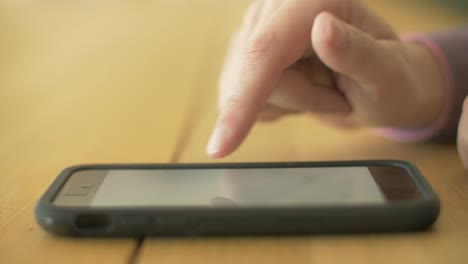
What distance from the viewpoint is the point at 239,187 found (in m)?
0.31

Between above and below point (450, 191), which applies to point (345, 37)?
above

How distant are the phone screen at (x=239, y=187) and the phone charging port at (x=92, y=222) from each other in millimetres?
12

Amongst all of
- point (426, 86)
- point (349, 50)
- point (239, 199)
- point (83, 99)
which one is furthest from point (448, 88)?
point (83, 99)

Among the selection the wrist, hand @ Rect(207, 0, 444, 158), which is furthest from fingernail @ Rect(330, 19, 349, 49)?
the wrist

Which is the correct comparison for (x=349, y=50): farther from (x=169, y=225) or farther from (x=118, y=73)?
(x=118, y=73)

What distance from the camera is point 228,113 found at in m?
0.36

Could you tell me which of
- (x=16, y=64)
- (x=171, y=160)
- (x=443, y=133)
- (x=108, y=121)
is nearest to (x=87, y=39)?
(x=16, y=64)

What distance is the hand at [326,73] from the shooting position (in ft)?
1.15

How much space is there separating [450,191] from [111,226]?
22cm

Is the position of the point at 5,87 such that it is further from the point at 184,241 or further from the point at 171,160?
the point at 184,241

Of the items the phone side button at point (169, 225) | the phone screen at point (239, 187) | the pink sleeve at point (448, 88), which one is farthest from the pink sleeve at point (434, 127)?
the phone side button at point (169, 225)

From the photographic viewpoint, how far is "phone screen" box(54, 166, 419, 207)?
29cm

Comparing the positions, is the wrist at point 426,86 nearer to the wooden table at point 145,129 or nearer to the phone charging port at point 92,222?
the wooden table at point 145,129

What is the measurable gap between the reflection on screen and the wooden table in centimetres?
3
